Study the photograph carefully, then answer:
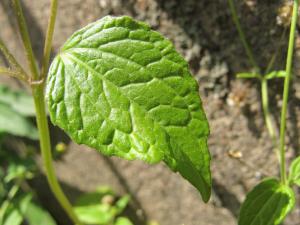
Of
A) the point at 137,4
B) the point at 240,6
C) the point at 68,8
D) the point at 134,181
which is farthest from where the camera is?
the point at 134,181

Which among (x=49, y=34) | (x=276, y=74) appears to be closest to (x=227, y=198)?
(x=276, y=74)

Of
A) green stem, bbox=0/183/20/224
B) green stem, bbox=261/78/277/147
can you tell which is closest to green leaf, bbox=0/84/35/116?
green stem, bbox=0/183/20/224

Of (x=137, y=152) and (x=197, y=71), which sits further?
(x=197, y=71)

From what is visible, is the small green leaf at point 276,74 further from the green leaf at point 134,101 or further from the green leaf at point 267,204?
the green leaf at point 134,101

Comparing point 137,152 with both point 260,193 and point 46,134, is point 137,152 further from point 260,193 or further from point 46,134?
point 260,193

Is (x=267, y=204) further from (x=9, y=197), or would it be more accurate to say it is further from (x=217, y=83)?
(x=9, y=197)

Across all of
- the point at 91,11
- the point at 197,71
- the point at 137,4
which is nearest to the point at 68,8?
the point at 91,11

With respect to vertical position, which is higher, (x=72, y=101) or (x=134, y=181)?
(x=72, y=101)

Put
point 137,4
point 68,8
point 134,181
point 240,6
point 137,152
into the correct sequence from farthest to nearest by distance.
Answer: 1. point 134,181
2. point 68,8
3. point 137,4
4. point 240,6
5. point 137,152
